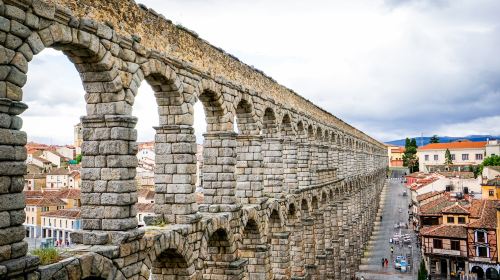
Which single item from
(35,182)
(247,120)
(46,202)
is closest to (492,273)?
(247,120)

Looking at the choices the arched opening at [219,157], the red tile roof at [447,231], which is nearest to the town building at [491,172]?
the red tile roof at [447,231]

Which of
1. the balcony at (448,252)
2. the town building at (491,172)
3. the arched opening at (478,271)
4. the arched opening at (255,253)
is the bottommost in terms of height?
the arched opening at (478,271)

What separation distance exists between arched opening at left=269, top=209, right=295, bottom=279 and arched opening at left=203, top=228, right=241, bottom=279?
5.97 metres

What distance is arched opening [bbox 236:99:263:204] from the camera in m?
20.2

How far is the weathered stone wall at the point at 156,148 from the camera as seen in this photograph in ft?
28.3

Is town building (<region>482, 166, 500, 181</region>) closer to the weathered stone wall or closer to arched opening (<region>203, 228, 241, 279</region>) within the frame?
the weathered stone wall

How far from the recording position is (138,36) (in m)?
12.4

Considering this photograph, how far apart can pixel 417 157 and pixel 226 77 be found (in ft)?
427

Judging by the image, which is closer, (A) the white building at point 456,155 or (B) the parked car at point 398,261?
(B) the parked car at point 398,261

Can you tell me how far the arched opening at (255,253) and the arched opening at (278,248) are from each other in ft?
8.83

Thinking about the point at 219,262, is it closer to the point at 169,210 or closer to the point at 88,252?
the point at 169,210

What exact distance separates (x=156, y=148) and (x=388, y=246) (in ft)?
162

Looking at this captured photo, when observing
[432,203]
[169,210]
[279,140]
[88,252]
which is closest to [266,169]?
[279,140]

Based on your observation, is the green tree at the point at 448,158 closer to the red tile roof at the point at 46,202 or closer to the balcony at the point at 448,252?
the balcony at the point at 448,252
